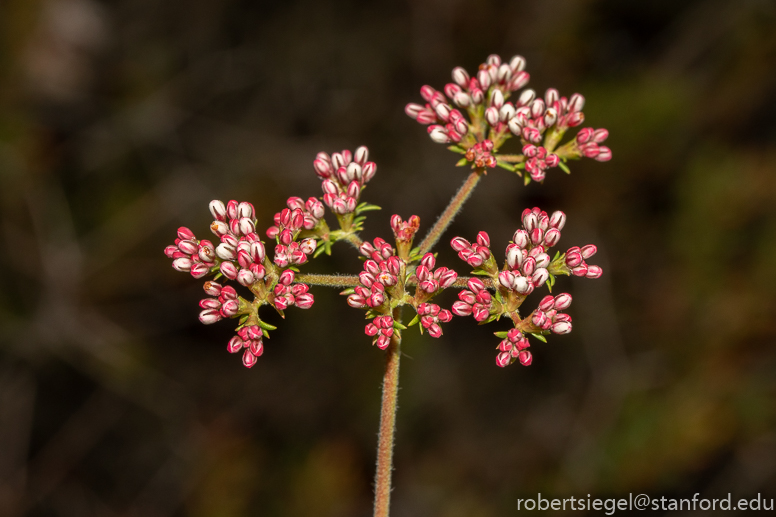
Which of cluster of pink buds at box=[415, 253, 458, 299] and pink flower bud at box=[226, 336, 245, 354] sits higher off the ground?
cluster of pink buds at box=[415, 253, 458, 299]

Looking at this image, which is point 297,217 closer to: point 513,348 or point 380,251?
point 380,251

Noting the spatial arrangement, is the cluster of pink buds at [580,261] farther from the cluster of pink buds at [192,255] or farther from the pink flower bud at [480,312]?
the cluster of pink buds at [192,255]

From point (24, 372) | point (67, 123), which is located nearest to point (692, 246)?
point (67, 123)

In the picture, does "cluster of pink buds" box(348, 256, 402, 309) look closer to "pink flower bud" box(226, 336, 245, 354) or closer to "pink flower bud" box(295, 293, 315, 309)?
"pink flower bud" box(295, 293, 315, 309)

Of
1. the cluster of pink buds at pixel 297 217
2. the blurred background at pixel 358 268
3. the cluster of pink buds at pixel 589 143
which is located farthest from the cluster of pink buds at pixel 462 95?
the blurred background at pixel 358 268

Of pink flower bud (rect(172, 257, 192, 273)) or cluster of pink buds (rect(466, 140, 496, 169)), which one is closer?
pink flower bud (rect(172, 257, 192, 273))

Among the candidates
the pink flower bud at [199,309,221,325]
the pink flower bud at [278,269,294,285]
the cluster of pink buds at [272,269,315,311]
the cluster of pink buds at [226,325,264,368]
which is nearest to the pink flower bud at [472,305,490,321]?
the cluster of pink buds at [272,269,315,311]

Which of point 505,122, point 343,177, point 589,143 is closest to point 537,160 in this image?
point 505,122
